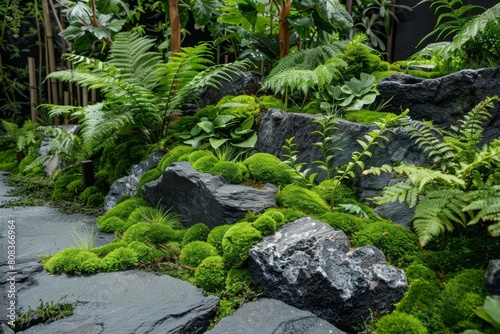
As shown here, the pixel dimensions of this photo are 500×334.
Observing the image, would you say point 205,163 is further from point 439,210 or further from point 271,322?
point 439,210

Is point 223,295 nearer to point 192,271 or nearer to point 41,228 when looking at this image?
point 192,271

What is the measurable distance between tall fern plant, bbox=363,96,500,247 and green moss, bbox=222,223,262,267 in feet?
2.95

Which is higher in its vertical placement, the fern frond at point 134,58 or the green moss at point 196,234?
the fern frond at point 134,58

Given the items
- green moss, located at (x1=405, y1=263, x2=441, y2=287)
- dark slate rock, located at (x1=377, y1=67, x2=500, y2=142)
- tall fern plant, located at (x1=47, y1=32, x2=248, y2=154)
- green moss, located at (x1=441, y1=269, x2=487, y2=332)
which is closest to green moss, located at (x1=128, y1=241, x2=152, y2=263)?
tall fern plant, located at (x1=47, y1=32, x2=248, y2=154)

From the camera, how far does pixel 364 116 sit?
3.68 meters

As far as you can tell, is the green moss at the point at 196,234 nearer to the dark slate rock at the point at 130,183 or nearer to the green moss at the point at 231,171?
the green moss at the point at 231,171

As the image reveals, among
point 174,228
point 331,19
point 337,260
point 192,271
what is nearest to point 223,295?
point 192,271

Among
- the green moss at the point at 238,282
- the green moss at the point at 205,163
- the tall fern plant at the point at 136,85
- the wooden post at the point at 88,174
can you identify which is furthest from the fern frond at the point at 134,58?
the green moss at the point at 238,282

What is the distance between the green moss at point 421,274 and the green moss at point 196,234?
5.18 feet

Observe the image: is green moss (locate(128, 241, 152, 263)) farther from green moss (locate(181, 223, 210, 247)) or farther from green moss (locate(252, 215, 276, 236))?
green moss (locate(252, 215, 276, 236))

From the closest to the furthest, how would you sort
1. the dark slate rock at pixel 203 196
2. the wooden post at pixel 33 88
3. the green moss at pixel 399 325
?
the green moss at pixel 399 325
the dark slate rock at pixel 203 196
the wooden post at pixel 33 88

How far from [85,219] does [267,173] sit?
2.08 meters

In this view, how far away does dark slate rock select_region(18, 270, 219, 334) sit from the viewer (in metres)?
2.28

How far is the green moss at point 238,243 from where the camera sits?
2715 millimetres
